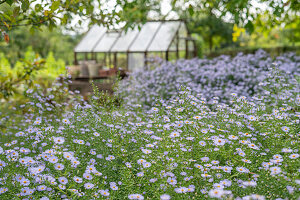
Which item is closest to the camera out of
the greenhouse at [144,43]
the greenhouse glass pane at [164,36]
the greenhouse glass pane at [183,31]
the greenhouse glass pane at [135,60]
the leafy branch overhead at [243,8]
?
the leafy branch overhead at [243,8]

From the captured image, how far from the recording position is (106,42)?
1309 centimetres

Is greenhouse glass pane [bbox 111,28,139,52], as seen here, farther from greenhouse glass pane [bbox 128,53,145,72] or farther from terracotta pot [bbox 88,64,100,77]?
terracotta pot [bbox 88,64,100,77]

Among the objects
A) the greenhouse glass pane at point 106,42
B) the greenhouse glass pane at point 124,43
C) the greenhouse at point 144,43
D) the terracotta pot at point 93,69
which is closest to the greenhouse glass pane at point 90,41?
the greenhouse at point 144,43

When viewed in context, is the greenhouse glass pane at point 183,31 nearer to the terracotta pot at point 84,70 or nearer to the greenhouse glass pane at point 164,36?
the greenhouse glass pane at point 164,36

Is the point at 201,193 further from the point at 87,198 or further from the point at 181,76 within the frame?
the point at 181,76

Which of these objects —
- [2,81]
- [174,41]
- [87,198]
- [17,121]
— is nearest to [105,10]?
[2,81]

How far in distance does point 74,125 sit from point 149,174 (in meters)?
1.30

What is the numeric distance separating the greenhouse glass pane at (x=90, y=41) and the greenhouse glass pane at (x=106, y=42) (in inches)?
9.8

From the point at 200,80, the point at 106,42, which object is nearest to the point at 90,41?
the point at 106,42

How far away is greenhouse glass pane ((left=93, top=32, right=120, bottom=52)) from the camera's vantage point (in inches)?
504

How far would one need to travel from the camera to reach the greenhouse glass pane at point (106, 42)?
12.8 m

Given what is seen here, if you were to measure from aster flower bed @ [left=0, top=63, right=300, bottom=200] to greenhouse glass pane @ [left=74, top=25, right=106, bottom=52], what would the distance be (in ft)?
32.0

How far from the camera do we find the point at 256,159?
2.93 meters

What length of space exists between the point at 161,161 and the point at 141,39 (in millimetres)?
10118
